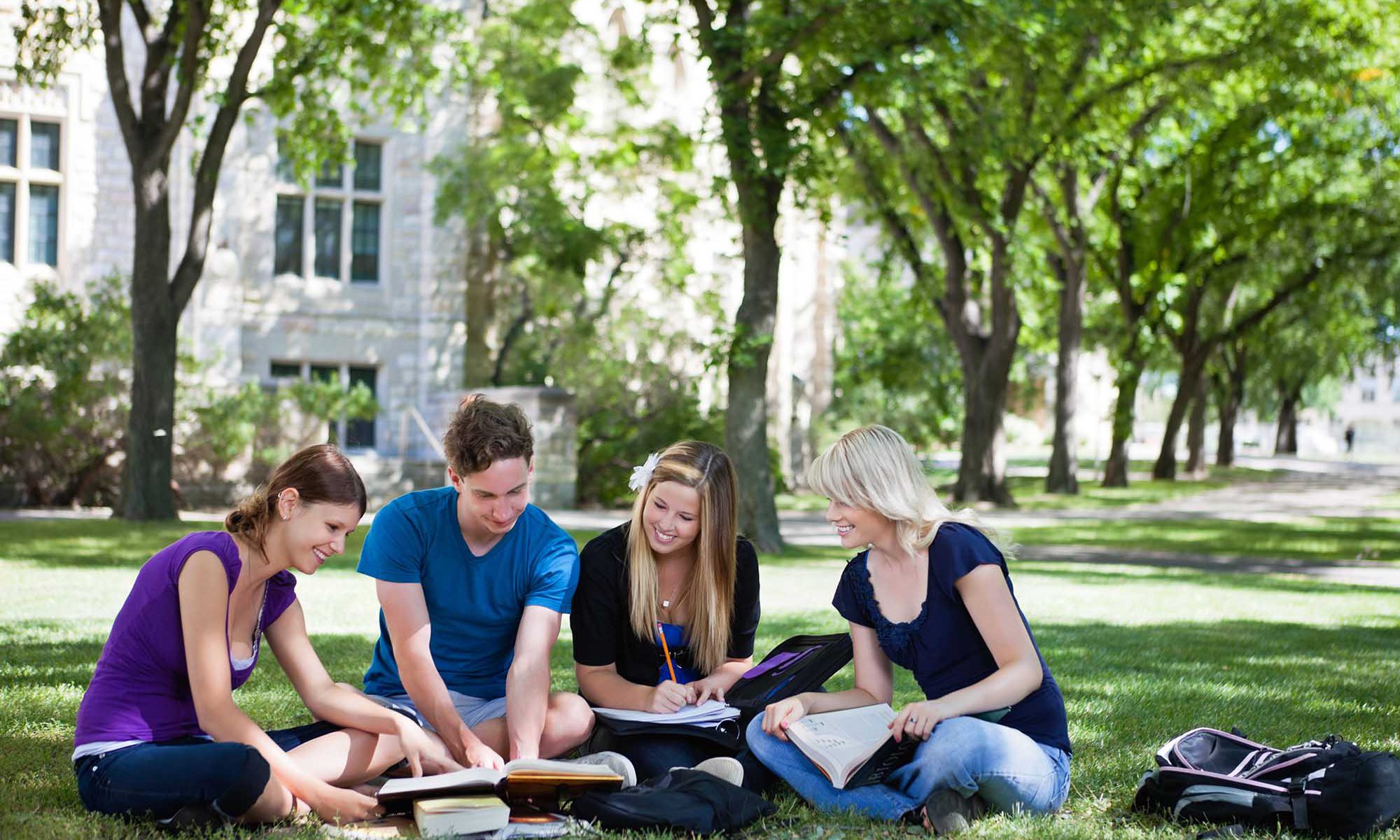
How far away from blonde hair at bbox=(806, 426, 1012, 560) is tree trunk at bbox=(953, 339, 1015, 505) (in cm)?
1931

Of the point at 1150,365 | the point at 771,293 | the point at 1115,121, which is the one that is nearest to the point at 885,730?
the point at 771,293

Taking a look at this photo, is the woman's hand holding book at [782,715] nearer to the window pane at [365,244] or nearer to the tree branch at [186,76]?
the tree branch at [186,76]

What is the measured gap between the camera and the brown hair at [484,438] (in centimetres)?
449

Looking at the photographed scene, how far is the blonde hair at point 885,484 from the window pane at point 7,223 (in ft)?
64.4

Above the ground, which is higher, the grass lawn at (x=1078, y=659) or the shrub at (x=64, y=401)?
the shrub at (x=64, y=401)

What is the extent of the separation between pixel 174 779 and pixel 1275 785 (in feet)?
10.6

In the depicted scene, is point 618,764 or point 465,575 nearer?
point 618,764

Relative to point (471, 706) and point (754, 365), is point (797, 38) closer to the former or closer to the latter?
point (754, 365)

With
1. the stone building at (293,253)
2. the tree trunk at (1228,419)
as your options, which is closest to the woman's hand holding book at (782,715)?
the stone building at (293,253)

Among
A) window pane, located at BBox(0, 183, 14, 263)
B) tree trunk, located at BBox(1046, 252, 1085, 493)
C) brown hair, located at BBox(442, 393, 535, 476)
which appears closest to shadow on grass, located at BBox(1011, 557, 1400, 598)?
brown hair, located at BBox(442, 393, 535, 476)

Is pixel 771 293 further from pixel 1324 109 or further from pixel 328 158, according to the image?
pixel 1324 109

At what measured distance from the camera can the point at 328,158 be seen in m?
17.7

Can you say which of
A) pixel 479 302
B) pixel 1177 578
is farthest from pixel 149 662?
pixel 479 302

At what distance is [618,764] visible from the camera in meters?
4.55
